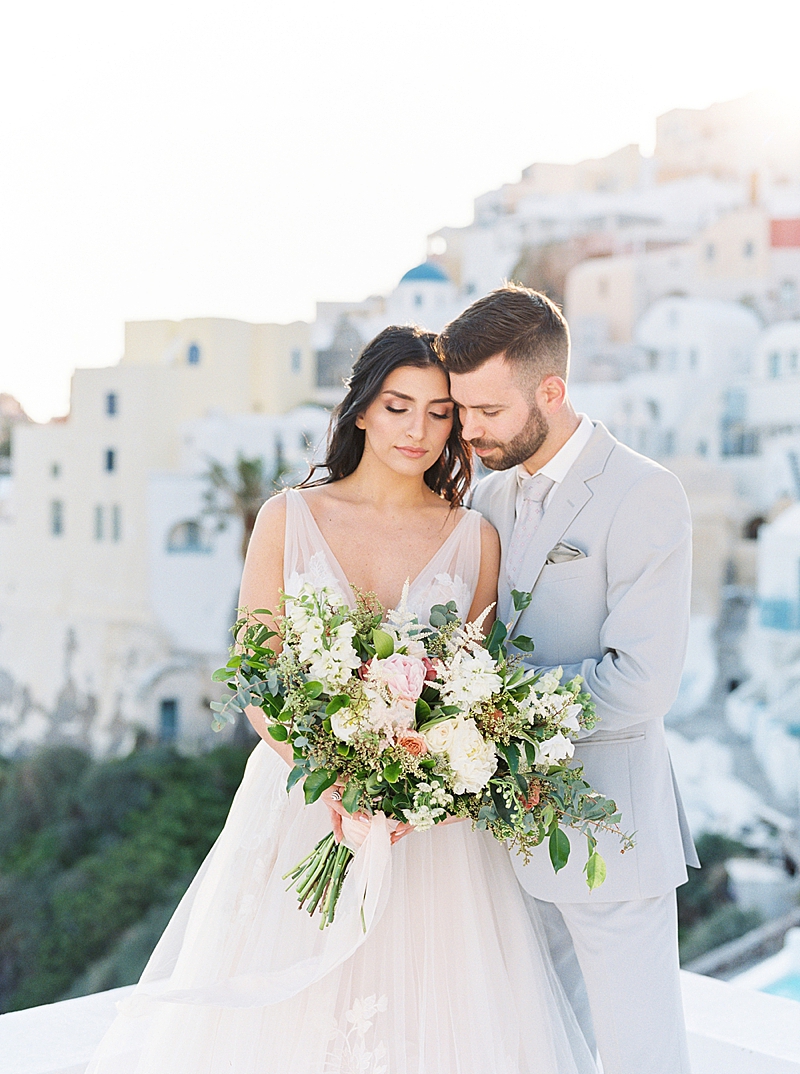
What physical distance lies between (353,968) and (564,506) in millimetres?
957

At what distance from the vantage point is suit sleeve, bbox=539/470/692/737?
Answer: 202 cm

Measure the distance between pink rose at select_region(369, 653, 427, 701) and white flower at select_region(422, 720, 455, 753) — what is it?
6 cm

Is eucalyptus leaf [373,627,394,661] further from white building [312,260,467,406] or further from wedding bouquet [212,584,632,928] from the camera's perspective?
white building [312,260,467,406]

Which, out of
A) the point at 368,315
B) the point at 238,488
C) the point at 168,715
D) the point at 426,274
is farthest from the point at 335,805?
the point at 426,274

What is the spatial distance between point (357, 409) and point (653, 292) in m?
22.6

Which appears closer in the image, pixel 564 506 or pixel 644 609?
pixel 644 609

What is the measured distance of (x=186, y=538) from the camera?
71.5 ft

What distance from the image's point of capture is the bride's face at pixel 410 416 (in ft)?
7.64

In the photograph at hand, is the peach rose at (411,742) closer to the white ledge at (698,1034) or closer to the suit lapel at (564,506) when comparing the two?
the suit lapel at (564,506)

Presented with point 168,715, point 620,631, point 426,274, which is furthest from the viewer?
point 426,274

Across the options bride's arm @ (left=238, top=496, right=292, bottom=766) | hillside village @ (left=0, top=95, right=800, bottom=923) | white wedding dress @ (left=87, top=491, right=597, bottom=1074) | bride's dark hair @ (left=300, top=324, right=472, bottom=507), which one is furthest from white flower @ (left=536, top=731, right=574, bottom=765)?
hillside village @ (left=0, top=95, right=800, bottom=923)

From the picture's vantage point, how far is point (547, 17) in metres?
20.0

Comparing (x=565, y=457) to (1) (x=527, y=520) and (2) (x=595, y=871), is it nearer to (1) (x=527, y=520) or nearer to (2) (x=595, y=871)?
(1) (x=527, y=520)

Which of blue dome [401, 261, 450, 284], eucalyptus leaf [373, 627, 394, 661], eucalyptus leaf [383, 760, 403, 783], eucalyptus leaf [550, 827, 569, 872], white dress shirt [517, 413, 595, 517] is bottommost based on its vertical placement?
eucalyptus leaf [550, 827, 569, 872]
